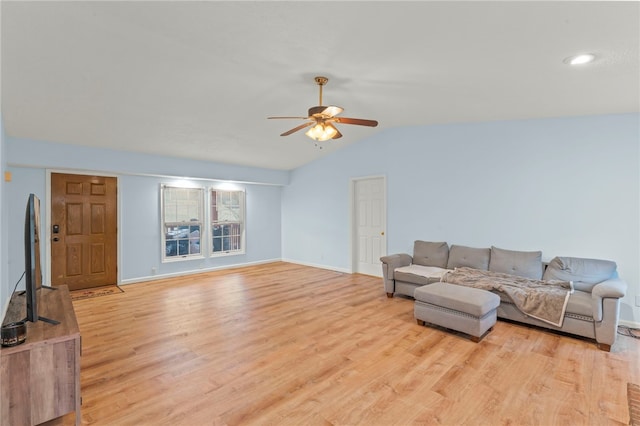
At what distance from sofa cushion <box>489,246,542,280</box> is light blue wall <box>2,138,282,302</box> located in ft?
16.8

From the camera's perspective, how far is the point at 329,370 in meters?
2.61

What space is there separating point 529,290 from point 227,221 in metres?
5.83

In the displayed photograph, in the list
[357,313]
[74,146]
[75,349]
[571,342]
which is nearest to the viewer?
[75,349]

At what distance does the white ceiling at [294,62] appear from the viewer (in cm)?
209

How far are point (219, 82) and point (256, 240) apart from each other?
4752mm

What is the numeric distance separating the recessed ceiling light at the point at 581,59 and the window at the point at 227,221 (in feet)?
20.3

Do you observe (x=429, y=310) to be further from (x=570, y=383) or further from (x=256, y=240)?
(x=256, y=240)

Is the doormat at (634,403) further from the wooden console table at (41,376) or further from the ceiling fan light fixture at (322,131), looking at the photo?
the wooden console table at (41,376)

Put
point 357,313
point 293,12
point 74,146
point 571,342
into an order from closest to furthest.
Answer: point 293,12, point 571,342, point 357,313, point 74,146

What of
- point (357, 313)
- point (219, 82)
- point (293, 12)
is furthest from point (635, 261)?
point (219, 82)

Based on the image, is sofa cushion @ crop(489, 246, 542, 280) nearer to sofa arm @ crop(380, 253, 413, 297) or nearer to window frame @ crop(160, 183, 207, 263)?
sofa arm @ crop(380, 253, 413, 297)

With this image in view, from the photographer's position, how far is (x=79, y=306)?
4301 millimetres

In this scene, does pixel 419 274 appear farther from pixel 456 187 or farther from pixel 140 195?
pixel 140 195

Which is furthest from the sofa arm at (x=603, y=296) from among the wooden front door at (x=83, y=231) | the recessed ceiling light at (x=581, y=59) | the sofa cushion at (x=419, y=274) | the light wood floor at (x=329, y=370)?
the wooden front door at (x=83, y=231)
